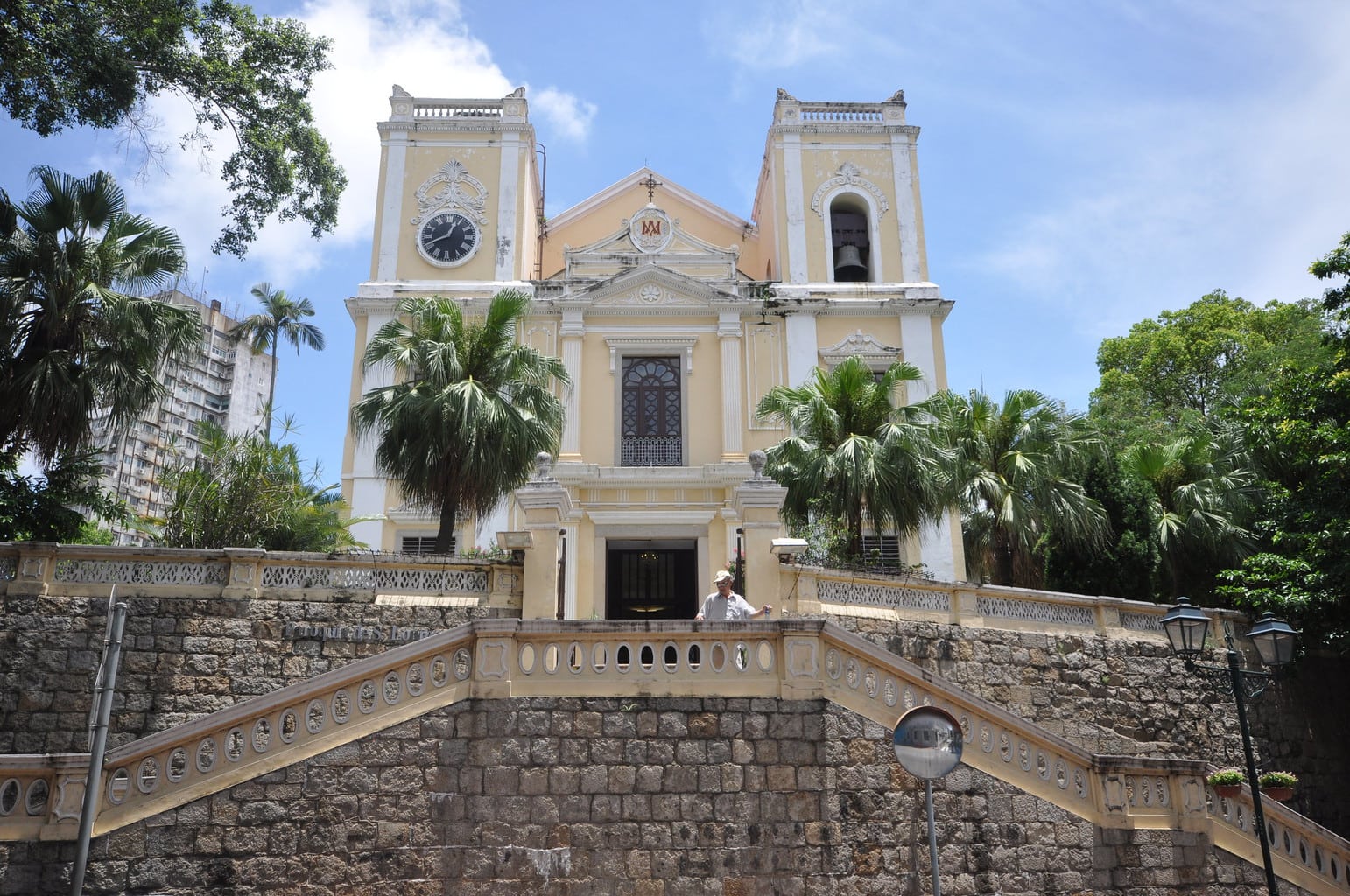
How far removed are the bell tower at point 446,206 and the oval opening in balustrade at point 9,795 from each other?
1423cm

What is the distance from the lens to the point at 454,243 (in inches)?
928

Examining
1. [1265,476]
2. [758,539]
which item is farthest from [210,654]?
[1265,476]

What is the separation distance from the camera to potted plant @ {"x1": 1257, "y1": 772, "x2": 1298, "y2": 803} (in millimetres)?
11195

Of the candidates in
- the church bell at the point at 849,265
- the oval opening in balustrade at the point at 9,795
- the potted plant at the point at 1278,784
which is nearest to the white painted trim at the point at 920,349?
the church bell at the point at 849,265

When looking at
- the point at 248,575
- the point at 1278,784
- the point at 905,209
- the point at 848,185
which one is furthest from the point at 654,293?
the point at 1278,784

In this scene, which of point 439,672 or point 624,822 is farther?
point 439,672

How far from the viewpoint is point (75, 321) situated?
13891mm

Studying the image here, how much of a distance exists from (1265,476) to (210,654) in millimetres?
18728

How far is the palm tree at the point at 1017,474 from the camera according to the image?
58.0 ft

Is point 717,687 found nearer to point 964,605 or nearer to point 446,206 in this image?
point 964,605

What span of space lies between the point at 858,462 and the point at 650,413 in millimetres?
7132

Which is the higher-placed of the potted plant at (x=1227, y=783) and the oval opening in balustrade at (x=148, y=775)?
the oval opening in balustrade at (x=148, y=775)

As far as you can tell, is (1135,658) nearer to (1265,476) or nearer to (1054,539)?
(1054,539)

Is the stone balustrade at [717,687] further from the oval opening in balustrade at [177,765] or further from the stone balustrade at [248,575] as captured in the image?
the stone balustrade at [248,575]
